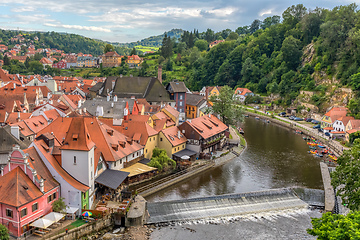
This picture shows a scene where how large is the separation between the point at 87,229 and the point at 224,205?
14.5m

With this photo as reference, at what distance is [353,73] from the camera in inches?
3359

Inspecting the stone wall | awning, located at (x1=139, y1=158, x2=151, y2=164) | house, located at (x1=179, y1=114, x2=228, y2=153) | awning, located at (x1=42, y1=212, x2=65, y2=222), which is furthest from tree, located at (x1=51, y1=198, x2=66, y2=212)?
house, located at (x1=179, y1=114, x2=228, y2=153)

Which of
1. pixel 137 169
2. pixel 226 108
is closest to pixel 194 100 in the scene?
pixel 226 108

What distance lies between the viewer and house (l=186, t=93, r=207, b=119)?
3137 inches

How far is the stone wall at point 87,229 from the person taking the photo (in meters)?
25.8

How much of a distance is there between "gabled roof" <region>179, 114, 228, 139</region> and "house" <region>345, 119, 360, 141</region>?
24.4 metres

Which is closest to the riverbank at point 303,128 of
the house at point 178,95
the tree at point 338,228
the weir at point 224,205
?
the weir at point 224,205

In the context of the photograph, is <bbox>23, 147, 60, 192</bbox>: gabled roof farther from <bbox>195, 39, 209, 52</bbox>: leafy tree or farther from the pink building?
<bbox>195, 39, 209, 52</bbox>: leafy tree

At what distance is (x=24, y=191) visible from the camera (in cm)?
2583

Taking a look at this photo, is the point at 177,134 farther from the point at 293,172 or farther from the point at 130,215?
the point at 130,215

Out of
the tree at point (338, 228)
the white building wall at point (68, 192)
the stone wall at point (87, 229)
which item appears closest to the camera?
the tree at point (338, 228)

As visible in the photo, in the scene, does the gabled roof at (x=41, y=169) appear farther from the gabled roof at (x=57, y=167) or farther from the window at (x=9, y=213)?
the window at (x=9, y=213)

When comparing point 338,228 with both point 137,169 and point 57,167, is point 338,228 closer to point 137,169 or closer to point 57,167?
point 57,167

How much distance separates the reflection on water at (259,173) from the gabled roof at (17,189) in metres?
13.3
